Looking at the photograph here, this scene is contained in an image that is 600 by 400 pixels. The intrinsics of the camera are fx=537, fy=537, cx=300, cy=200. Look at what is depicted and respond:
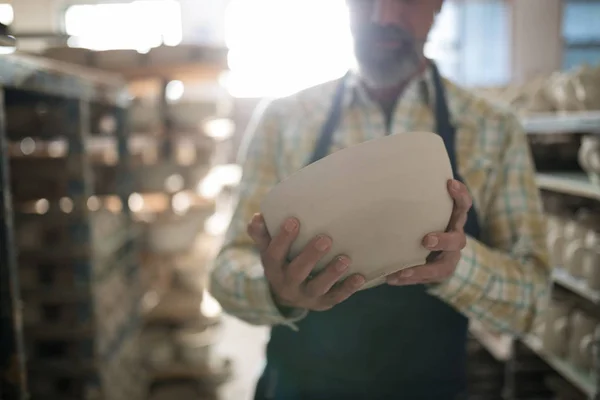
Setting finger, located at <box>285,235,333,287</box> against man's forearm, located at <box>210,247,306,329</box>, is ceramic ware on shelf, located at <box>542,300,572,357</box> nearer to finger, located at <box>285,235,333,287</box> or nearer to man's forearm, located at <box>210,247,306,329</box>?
man's forearm, located at <box>210,247,306,329</box>

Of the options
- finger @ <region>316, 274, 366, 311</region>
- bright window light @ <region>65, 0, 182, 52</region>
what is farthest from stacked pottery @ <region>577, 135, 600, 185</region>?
bright window light @ <region>65, 0, 182, 52</region>

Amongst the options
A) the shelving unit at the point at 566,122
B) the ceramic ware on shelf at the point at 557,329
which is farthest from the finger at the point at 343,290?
the ceramic ware on shelf at the point at 557,329

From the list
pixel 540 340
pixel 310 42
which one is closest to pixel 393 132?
pixel 310 42

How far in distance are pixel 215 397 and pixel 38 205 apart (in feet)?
3.97

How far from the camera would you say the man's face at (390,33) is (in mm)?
745

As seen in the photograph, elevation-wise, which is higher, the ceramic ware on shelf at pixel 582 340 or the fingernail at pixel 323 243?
the fingernail at pixel 323 243

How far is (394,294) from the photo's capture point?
873mm

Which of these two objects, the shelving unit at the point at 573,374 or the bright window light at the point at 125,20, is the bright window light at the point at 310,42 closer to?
A: the shelving unit at the point at 573,374

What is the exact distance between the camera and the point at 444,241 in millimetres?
608

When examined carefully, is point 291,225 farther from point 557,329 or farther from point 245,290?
point 557,329

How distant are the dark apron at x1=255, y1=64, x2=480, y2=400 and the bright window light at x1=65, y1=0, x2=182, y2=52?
4.78 m

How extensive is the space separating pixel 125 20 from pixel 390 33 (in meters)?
4.99

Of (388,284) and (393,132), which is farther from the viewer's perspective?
(393,132)

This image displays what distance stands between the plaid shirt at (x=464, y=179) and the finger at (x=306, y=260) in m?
0.18
